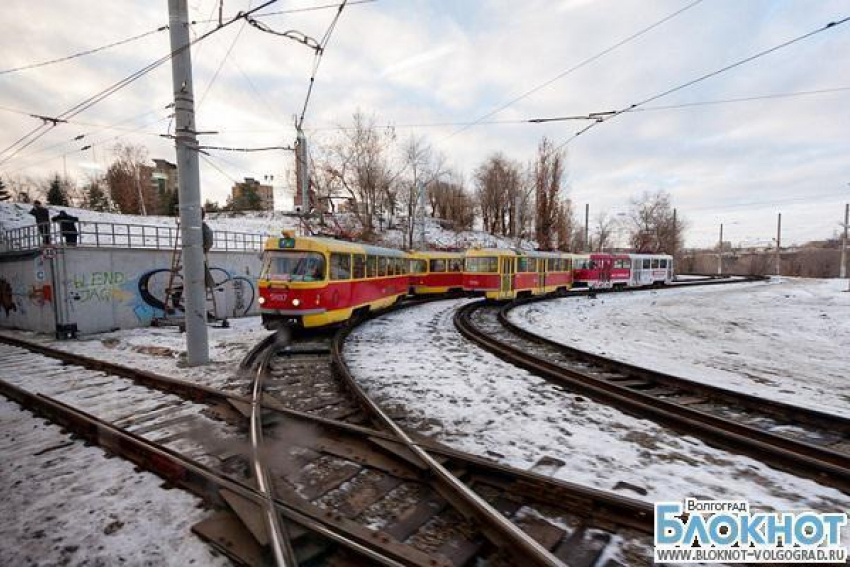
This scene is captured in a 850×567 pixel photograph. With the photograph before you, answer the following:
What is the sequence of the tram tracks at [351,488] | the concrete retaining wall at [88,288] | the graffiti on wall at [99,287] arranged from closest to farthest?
the tram tracks at [351,488] < the concrete retaining wall at [88,288] < the graffiti on wall at [99,287]

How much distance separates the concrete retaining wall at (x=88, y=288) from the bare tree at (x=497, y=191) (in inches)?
2094

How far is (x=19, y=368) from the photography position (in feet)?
27.7

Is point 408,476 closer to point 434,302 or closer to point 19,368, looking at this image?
point 19,368

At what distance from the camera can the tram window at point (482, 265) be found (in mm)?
19516

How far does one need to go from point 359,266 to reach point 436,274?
1188 centimetres

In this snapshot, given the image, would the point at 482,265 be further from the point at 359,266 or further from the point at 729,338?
the point at 729,338

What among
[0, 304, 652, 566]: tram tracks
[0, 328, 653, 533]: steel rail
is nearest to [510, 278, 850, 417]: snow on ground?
[0, 328, 653, 533]: steel rail

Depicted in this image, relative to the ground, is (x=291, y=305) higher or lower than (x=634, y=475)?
higher

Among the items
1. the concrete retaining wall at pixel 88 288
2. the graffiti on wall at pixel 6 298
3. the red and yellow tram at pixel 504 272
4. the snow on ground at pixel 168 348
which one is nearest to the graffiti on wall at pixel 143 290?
the concrete retaining wall at pixel 88 288

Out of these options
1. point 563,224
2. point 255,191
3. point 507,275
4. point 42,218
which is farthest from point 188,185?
point 255,191

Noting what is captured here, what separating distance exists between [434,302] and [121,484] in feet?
58.8

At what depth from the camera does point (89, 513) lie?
3215 millimetres

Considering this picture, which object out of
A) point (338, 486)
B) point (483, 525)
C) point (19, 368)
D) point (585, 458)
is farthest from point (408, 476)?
point (19, 368)

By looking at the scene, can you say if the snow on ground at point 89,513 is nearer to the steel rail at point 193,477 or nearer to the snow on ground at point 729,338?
the steel rail at point 193,477
